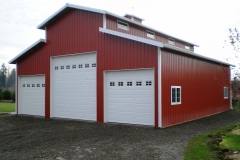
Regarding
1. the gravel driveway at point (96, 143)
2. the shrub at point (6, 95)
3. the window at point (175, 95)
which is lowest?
the gravel driveway at point (96, 143)

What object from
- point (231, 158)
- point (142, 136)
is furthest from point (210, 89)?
point (231, 158)

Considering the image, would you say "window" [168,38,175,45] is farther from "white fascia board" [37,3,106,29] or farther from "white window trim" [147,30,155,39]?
"white fascia board" [37,3,106,29]

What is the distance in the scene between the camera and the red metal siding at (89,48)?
40.5 ft

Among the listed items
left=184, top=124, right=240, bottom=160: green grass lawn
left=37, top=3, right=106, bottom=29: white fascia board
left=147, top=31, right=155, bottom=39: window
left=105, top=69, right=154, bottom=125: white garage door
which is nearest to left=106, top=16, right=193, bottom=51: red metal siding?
left=147, top=31, right=155, bottom=39: window

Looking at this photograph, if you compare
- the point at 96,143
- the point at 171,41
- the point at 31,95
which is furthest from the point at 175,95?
the point at 171,41

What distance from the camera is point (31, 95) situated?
57.2 ft

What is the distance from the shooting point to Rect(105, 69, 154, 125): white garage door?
12.2m

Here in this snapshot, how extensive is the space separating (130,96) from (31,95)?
8065 millimetres

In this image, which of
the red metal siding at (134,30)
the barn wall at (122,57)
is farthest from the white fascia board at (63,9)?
the barn wall at (122,57)

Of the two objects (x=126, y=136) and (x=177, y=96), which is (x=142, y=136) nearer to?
(x=126, y=136)

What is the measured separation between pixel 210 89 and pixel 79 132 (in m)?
10.8

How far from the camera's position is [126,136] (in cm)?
974

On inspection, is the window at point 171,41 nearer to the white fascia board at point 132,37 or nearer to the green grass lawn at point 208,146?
the white fascia board at point 132,37

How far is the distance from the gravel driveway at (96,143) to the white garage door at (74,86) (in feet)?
8.51
